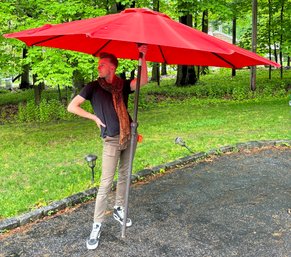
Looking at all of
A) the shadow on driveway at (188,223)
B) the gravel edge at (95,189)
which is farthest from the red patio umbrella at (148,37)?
the gravel edge at (95,189)

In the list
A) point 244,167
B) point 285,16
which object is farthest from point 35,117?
point 285,16

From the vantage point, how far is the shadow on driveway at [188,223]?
387 centimetres

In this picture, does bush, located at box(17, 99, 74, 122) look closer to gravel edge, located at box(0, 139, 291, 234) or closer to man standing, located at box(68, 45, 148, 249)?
gravel edge, located at box(0, 139, 291, 234)

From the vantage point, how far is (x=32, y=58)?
9.84 metres

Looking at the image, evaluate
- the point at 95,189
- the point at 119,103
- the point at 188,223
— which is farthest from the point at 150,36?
the point at 95,189

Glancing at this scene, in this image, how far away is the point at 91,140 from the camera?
32.0 feet

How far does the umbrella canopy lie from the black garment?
1.67 ft

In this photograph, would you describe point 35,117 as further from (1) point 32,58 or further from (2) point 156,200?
(2) point 156,200

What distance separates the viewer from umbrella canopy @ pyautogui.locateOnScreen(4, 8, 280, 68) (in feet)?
10.6

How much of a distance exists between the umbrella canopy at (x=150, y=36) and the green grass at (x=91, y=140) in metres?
2.20

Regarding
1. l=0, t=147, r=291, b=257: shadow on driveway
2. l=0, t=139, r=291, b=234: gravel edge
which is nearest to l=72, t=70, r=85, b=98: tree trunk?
l=0, t=139, r=291, b=234: gravel edge

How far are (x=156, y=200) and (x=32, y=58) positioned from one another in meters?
6.10

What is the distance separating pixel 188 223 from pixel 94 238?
115 cm

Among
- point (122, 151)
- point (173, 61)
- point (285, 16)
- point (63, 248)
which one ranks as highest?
point (285, 16)
